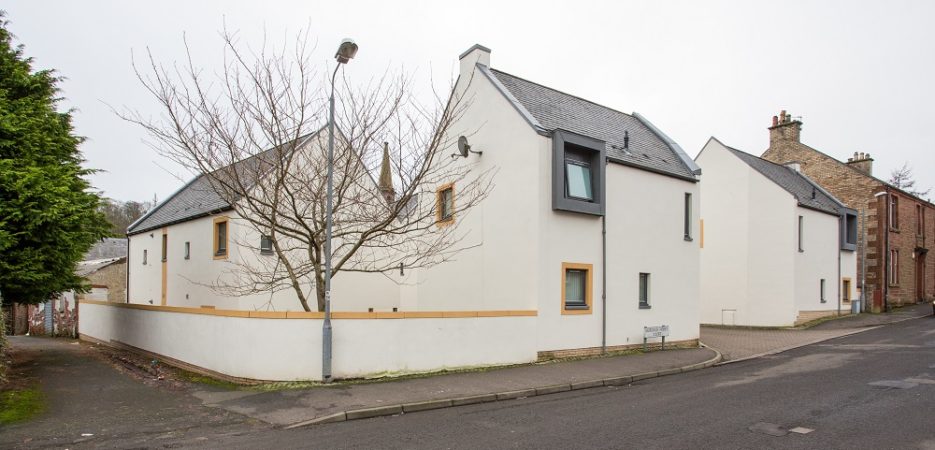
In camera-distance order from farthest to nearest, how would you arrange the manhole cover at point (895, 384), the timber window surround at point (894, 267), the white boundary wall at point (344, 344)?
the timber window surround at point (894, 267), the white boundary wall at point (344, 344), the manhole cover at point (895, 384)

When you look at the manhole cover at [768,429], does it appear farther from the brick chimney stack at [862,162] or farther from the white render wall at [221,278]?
the brick chimney stack at [862,162]

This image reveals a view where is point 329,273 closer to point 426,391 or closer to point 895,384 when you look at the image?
point 426,391

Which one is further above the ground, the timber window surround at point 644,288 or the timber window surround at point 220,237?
the timber window surround at point 220,237

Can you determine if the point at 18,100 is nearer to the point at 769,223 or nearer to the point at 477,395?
the point at 477,395

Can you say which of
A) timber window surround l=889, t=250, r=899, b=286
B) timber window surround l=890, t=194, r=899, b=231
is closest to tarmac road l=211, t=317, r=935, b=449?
timber window surround l=889, t=250, r=899, b=286

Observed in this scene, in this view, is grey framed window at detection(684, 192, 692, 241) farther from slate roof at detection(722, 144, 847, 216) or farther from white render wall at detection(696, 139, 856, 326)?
slate roof at detection(722, 144, 847, 216)

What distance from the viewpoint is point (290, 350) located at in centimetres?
1069

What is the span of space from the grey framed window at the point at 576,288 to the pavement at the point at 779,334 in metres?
4.06

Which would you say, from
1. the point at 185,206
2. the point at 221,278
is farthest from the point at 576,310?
the point at 185,206

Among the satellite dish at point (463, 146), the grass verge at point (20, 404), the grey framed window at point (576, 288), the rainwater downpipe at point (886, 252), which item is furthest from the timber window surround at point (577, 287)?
the rainwater downpipe at point (886, 252)

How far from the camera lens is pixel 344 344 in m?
11.0

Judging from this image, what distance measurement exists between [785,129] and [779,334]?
50.6 ft

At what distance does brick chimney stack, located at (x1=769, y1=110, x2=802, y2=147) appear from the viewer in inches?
1256

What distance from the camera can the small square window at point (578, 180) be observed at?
591 inches
